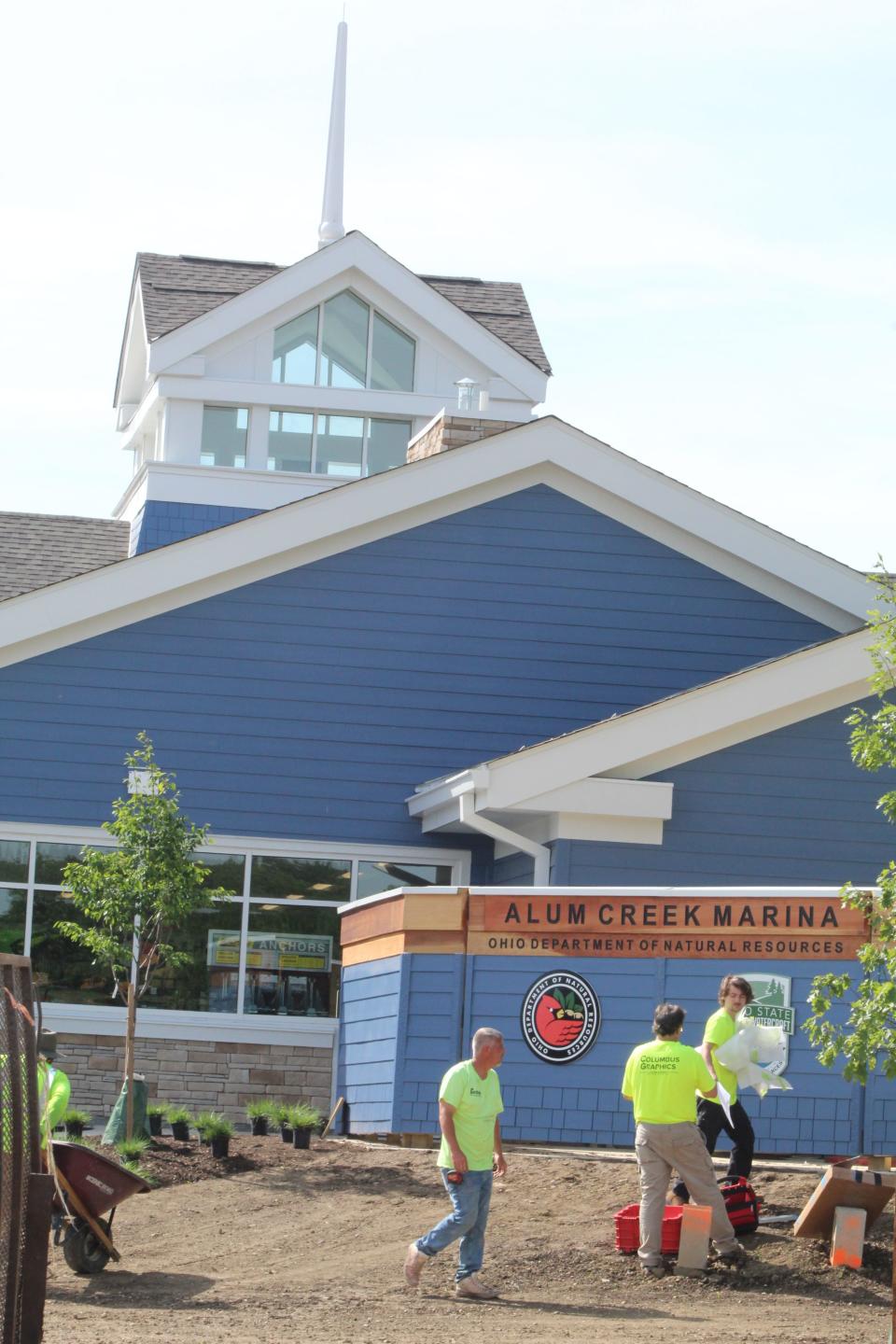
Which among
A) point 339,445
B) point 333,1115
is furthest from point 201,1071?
point 339,445

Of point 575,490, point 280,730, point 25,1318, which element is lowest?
point 25,1318

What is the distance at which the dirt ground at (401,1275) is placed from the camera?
955 cm

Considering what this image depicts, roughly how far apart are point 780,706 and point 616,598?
10.5 ft

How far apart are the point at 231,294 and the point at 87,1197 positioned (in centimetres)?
1635

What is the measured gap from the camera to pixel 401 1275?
1109cm

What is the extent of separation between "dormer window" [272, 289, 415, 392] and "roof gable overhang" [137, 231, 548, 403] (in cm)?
45

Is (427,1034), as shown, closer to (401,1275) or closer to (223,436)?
(401,1275)

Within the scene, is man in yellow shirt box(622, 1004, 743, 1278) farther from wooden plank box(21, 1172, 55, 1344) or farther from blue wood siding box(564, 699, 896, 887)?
blue wood siding box(564, 699, 896, 887)

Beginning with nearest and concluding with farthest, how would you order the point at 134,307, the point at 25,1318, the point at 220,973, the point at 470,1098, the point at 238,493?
the point at 25,1318 → the point at 470,1098 → the point at 220,973 → the point at 238,493 → the point at 134,307

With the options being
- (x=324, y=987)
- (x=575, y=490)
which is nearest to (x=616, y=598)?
(x=575, y=490)

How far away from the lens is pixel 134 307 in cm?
2670

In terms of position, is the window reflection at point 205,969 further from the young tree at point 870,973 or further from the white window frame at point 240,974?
the young tree at point 870,973

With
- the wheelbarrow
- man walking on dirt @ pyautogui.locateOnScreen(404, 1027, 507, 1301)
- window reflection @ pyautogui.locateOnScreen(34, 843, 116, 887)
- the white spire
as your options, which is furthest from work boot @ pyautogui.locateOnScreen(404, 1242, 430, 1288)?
the white spire

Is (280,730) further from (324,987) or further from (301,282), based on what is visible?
(301,282)
